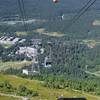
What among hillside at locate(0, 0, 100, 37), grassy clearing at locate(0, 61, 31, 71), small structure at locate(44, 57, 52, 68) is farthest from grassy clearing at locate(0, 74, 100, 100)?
hillside at locate(0, 0, 100, 37)

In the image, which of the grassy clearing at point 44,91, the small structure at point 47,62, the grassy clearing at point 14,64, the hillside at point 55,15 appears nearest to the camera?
the grassy clearing at point 44,91

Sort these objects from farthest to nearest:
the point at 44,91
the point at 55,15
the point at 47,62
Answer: the point at 55,15
the point at 47,62
the point at 44,91

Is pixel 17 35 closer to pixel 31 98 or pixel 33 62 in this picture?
pixel 33 62

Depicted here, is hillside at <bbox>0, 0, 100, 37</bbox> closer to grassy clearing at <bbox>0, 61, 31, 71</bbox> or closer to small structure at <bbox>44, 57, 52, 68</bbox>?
small structure at <bbox>44, 57, 52, 68</bbox>

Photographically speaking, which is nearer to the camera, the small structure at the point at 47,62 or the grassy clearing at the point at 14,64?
the grassy clearing at the point at 14,64

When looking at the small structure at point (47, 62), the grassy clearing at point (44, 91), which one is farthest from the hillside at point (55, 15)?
the grassy clearing at point (44, 91)

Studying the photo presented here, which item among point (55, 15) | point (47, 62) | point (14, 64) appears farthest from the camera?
point (55, 15)

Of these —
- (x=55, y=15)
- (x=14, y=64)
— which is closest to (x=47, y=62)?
(x=14, y=64)

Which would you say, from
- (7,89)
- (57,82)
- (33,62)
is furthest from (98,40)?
(7,89)

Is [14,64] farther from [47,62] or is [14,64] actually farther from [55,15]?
[55,15]

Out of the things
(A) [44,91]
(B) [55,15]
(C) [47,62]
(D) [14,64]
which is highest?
(A) [44,91]

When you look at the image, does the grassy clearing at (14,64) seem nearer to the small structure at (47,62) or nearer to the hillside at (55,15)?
the small structure at (47,62)
